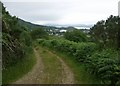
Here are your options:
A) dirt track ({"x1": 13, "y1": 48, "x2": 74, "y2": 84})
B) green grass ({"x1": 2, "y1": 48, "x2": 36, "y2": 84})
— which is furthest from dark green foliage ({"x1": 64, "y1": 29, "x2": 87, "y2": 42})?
green grass ({"x1": 2, "y1": 48, "x2": 36, "y2": 84})

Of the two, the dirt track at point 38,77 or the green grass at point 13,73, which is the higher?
the green grass at point 13,73

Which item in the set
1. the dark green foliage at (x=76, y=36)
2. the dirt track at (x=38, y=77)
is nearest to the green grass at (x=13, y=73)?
the dirt track at (x=38, y=77)

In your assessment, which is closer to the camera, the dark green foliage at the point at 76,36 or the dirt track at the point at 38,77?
the dirt track at the point at 38,77

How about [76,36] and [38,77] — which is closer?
[38,77]

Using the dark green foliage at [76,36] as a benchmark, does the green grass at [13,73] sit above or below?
above

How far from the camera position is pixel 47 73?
16625 millimetres

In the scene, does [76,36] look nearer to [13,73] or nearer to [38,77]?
[38,77]

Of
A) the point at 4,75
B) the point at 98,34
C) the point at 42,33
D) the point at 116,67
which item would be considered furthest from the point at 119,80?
the point at 42,33

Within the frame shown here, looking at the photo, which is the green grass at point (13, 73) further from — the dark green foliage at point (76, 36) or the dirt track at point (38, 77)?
the dark green foliage at point (76, 36)

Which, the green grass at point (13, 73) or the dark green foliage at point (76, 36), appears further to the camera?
the dark green foliage at point (76, 36)

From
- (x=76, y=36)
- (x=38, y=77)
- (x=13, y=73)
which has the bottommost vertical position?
(x=76, y=36)

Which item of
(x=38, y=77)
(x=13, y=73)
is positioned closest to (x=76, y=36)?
(x=38, y=77)

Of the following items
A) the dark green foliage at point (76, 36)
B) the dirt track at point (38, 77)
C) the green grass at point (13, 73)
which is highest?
the green grass at point (13, 73)

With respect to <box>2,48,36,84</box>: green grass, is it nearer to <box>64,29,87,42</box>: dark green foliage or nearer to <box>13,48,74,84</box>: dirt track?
<box>13,48,74,84</box>: dirt track
